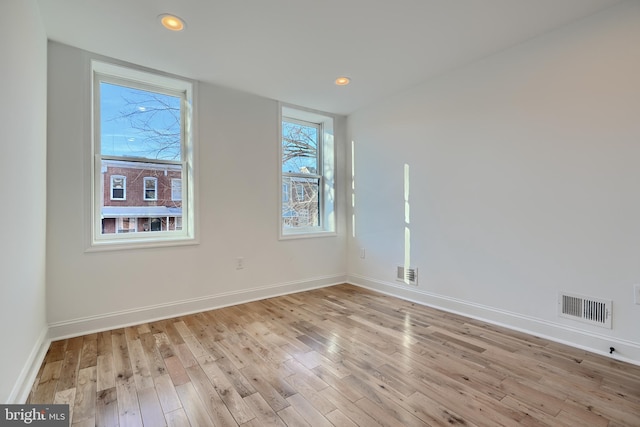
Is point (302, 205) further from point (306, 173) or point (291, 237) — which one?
point (291, 237)

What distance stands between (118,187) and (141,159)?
13.3 inches

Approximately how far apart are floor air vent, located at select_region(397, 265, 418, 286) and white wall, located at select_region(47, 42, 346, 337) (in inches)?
39.5

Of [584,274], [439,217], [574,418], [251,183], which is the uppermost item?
[251,183]

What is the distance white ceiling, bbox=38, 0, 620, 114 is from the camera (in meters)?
1.95

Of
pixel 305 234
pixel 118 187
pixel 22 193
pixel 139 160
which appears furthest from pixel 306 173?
pixel 22 193

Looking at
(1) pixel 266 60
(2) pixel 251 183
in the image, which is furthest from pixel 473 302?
(1) pixel 266 60

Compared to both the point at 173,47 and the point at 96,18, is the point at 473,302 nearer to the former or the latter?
the point at 173,47

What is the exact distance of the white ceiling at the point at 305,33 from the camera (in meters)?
1.95

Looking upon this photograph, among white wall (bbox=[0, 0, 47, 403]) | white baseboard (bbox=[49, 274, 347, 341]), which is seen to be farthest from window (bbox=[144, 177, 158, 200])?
white baseboard (bbox=[49, 274, 347, 341])

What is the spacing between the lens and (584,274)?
7.06 ft

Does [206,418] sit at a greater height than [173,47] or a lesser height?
lesser

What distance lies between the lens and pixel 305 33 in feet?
7.37

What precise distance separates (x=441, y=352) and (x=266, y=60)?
2824mm

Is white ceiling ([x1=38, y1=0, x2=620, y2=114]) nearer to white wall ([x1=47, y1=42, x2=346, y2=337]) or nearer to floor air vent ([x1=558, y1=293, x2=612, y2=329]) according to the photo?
white wall ([x1=47, y1=42, x2=346, y2=337])
